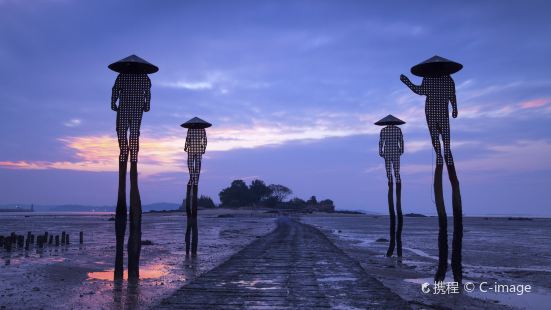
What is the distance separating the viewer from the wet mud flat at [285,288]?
31.3 ft

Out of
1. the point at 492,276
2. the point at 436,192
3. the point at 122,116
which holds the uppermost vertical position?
the point at 122,116

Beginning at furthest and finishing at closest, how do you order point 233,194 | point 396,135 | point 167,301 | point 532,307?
point 233,194, point 396,135, point 532,307, point 167,301

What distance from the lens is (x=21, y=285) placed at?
13.5 metres

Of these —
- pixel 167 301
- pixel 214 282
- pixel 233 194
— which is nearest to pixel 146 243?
pixel 214 282

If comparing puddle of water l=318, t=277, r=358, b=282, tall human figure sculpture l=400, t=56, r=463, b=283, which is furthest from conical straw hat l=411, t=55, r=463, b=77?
puddle of water l=318, t=277, r=358, b=282

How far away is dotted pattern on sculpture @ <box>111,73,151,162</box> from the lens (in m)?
13.9

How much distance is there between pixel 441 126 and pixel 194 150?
11.2 m

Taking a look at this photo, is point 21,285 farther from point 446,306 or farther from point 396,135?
point 396,135

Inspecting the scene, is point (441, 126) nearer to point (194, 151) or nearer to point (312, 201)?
point (194, 151)

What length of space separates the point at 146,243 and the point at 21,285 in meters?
14.0

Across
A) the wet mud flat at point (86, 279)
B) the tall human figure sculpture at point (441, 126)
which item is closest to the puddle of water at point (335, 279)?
the tall human figure sculpture at point (441, 126)

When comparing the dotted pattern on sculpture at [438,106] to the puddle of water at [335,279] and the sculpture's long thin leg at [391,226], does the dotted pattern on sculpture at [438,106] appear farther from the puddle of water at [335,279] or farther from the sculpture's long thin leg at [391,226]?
the sculpture's long thin leg at [391,226]

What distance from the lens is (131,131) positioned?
45.8 feet

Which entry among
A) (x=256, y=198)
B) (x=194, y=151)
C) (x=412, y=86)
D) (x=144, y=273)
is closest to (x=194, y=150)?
(x=194, y=151)
